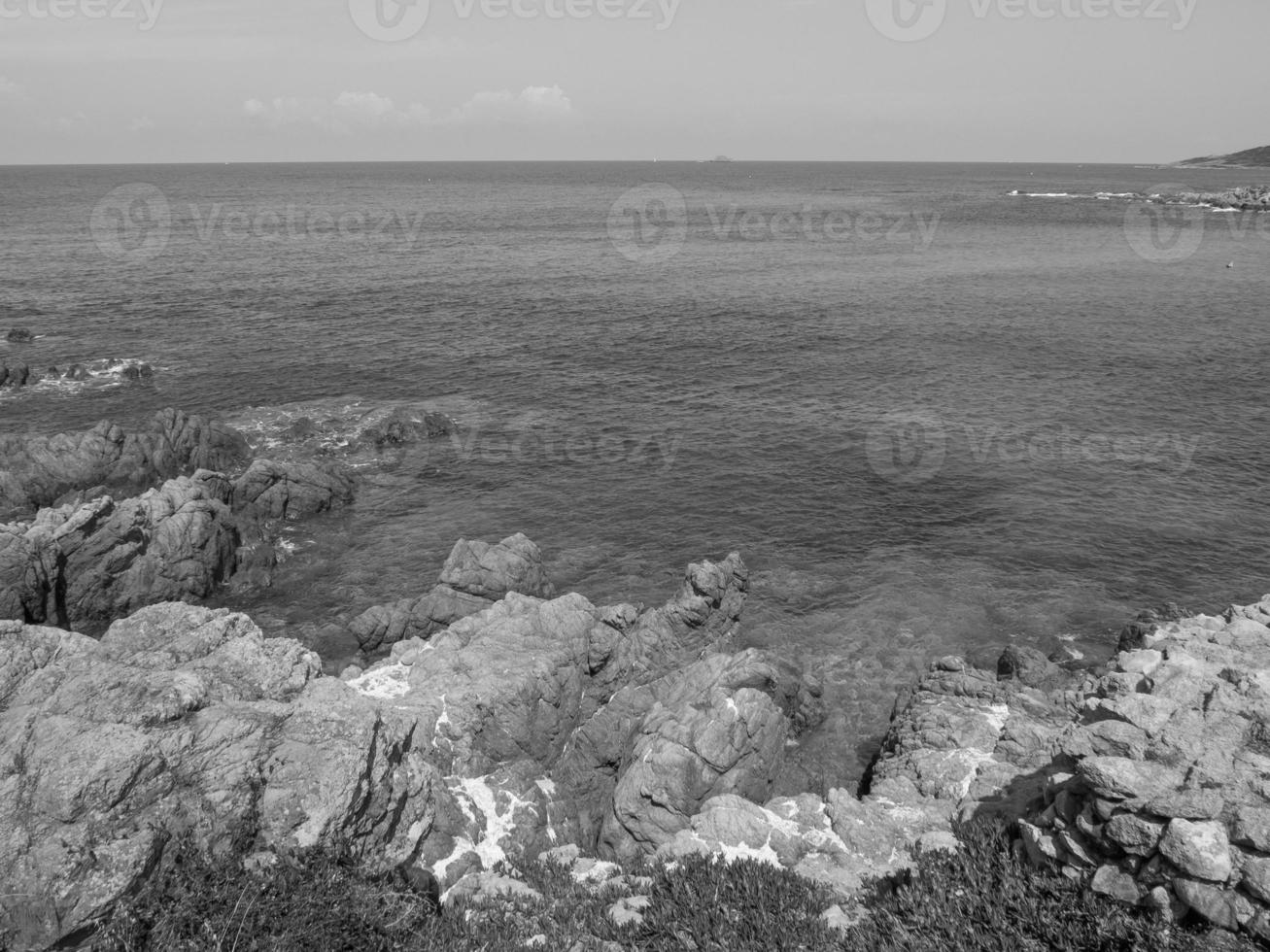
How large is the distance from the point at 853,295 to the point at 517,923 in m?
88.9

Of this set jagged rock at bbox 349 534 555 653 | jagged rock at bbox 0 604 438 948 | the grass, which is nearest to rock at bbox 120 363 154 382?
jagged rock at bbox 349 534 555 653

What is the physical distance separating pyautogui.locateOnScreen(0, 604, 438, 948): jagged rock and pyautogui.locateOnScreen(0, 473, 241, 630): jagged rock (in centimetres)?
→ 1647

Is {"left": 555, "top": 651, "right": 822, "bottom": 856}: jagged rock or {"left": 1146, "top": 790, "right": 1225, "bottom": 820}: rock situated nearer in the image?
{"left": 1146, "top": 790, "right": 1225, "bottom": 820}: rock

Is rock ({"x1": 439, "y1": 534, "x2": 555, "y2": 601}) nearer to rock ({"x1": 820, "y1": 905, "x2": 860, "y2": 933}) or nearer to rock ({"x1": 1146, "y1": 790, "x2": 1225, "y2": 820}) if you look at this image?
rock ({"x1": 820, "y1": 905, "x2": 860, "y2": 933})

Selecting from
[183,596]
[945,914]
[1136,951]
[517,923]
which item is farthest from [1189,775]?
[183,596]

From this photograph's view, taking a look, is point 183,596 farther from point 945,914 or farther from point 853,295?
point 853,295

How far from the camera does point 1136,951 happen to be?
13094 mm

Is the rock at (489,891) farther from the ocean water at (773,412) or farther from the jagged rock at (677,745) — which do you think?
the ocean water at (773,412)

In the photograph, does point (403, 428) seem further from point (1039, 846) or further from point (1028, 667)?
point (1039, 846)

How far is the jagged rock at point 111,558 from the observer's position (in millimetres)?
33281

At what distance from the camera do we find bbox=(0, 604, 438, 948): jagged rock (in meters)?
13.8

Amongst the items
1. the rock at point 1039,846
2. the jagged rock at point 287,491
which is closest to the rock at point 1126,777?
the rock at point 1039,846

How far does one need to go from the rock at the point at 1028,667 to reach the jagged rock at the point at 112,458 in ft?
140

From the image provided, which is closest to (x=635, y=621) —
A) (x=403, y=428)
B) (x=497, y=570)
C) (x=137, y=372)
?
(x=497, y=570)
